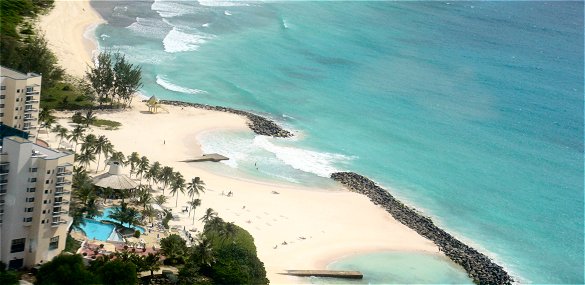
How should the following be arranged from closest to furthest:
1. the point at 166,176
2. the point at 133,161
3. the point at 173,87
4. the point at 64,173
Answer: the point at 64,173
the point at 166,176
the point at 133,161
the point at 173,87

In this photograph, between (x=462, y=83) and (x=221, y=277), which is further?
(x=462, y=83)

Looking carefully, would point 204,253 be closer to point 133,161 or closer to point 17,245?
point 17,245

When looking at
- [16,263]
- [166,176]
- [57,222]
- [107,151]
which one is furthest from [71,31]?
[16,263]

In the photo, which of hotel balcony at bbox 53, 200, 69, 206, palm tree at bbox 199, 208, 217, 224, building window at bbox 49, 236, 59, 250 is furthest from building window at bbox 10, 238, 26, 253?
palm tree at bbox 199, 208, 217, 224

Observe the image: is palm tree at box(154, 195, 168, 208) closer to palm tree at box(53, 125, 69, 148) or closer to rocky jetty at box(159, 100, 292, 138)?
palm tree at box(53, 125, 69, 148)

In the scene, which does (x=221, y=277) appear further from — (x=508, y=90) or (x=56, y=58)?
(x=508, y=90)

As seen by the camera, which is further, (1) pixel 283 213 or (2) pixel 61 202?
(1) pixel 283 213

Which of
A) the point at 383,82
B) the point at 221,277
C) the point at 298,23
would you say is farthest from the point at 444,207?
the point at 298,23
